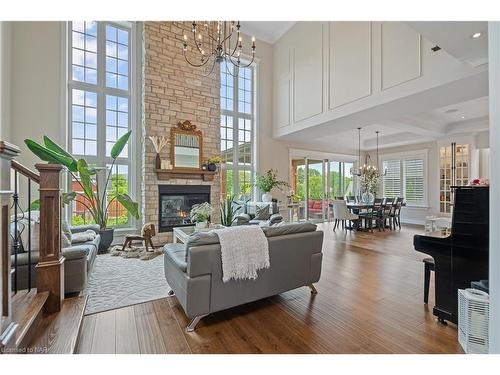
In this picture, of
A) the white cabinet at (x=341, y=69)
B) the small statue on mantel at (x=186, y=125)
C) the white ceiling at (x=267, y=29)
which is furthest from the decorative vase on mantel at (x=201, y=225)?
the white ceiling at (x=267, y=29)

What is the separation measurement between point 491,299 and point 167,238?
213 inches

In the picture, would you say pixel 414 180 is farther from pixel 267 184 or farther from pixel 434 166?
pixel 267 184

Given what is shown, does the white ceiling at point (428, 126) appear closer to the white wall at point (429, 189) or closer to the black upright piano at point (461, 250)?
the white wall at point (429, 189)

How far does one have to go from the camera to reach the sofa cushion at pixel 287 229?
2490 mm

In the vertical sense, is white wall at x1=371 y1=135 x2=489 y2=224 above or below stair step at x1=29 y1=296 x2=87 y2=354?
above

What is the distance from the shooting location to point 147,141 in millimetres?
5566

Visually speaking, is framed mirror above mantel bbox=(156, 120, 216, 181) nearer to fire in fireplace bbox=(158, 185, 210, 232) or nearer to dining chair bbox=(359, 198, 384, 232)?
fire in fireplace bbox=(158, 185, 210, 232)

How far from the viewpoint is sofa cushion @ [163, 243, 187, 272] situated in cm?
224

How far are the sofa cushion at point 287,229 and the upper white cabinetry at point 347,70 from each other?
3053 millimetres

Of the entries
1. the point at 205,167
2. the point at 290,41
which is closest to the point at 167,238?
the point at 205,167

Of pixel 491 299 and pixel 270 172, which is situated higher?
pixel 270 172

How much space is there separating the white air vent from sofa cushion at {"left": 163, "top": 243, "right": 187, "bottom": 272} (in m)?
2.26

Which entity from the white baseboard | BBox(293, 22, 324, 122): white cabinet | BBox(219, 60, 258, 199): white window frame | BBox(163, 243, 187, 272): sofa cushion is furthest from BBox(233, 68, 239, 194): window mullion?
the white baseboard
